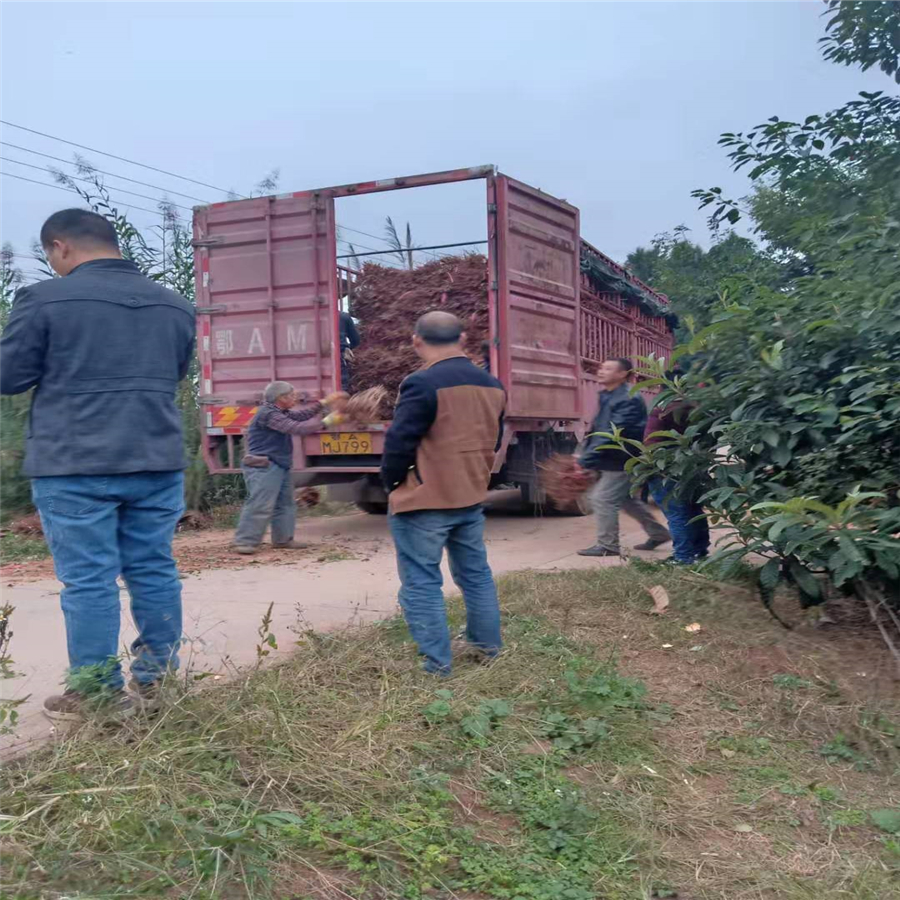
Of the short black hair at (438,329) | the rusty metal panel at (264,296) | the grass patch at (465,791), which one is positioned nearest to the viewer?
the grass patch at (465,791)

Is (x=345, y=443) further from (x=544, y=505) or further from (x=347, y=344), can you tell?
(x=544, y=505)

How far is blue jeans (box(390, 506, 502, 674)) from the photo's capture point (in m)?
3.80

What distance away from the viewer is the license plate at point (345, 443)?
8.43 m

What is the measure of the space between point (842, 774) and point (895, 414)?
1477 millimetres

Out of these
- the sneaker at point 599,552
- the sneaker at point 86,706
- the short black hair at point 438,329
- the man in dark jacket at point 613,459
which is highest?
the short black hair at point 438,329

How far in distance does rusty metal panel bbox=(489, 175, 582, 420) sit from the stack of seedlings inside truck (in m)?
0.34

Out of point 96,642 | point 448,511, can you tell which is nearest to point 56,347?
point 96,642

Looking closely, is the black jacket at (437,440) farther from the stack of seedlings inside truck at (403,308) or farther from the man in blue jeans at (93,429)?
the stack of seedlings inside truck at (403,308)

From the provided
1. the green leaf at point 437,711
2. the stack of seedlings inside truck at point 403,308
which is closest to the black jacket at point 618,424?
the stack of seedlings inside truck at point 403,308

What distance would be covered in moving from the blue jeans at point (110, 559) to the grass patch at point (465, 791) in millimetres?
314

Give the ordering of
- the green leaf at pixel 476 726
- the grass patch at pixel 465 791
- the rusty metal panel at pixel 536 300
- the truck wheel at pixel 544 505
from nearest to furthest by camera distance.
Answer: the grass patch at pixel 465 791 < the green leaf at pixel 476 726 < the rusty metal panel at pixel 536 300 < the truck wheel at pixel 544 505

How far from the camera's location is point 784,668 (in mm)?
3953

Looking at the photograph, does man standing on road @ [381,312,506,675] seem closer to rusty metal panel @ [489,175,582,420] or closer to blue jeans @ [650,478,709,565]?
blue jeans @ [650,478,709,565]

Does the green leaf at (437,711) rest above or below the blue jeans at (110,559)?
below
